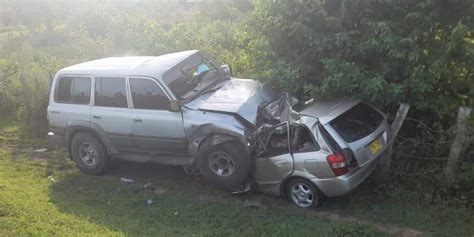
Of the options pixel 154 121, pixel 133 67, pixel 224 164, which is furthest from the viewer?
pixel 133 67

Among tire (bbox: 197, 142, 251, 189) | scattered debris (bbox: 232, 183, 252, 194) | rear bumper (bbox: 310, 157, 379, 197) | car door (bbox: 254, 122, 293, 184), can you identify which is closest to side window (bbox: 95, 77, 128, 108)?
tire (bbox: 197, 142, 251, 189)

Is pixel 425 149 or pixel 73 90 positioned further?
pixel 73 90

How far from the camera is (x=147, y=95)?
8.51m

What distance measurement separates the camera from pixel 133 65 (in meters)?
8.86

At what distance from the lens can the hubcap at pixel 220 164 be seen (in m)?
7.72

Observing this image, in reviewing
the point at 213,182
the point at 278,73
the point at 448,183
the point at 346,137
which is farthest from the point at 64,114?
the point at 448,183

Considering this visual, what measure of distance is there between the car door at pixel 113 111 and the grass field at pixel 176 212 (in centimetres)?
80

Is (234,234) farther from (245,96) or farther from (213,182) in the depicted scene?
(245,96)

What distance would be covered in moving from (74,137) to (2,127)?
16.0 feet

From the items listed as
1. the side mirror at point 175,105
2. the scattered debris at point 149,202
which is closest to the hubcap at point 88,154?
the scattered debris at point 149,202

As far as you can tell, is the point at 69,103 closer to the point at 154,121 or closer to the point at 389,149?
the point at 154,121

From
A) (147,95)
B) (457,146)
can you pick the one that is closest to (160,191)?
(147,95)

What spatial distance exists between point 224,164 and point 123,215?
1642 millimetres

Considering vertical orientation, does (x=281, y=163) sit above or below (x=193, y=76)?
below
